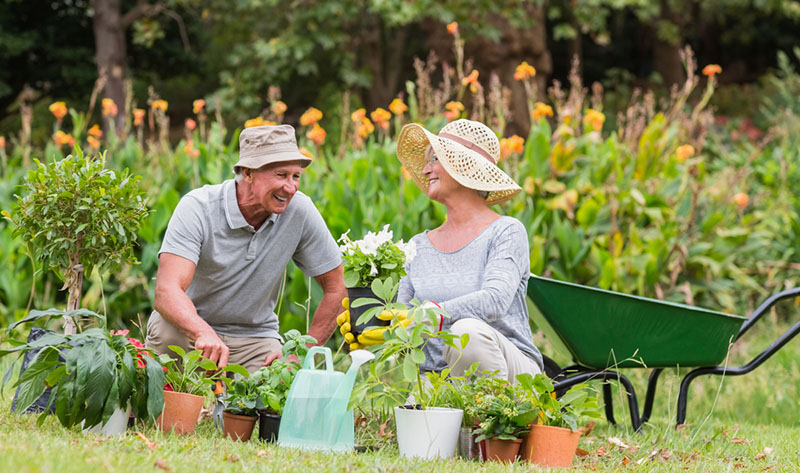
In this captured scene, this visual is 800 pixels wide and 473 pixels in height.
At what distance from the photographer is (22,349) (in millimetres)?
2209

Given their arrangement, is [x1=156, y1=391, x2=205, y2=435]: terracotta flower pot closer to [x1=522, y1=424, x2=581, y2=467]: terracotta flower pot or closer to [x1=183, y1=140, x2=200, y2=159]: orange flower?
[x1=522, y1=424, x2=581, y2=467]: terracotta flower pot

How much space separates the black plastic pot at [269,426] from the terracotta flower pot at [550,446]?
2.27 ft

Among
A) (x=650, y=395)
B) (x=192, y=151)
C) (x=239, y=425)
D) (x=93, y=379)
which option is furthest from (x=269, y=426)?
(x=192, y=151)

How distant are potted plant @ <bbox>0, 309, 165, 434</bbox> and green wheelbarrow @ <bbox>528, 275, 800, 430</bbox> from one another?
1327mm

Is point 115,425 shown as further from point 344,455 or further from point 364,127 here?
point 364,127

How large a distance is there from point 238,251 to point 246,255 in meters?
0.03

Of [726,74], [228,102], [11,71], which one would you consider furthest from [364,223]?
[726,74]

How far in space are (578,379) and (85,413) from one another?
5.17 ft

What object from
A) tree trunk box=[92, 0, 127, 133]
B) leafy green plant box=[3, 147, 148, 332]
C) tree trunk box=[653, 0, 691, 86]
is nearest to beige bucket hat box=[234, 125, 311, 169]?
leafy green plant box=[3, 147, 148, 332]

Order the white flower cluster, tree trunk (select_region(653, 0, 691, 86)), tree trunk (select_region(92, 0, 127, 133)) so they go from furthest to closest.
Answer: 1. tree trunk (select_region(653, 0, 691, 86))
2. tree trunk (select_region(92, 0, 127, 133))
3. the white flower cluster

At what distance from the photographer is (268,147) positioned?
9.00ft

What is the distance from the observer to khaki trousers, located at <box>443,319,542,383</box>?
2414 mm

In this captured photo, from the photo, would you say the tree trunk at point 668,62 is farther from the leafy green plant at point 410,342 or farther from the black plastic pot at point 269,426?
the black plastic pot at point 269,426

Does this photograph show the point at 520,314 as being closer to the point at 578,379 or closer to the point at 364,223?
the point at 578,379
